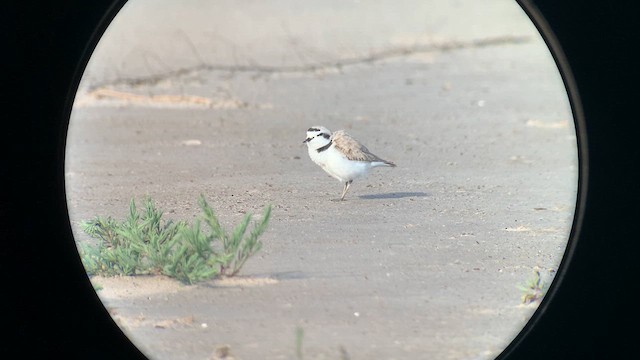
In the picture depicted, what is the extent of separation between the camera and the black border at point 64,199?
8.07 ft

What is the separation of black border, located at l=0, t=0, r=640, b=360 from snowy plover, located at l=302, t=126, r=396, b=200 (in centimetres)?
54

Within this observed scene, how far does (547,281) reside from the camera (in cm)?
255

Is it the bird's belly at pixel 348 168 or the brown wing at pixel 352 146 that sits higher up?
the brown wing at pixel 352 146

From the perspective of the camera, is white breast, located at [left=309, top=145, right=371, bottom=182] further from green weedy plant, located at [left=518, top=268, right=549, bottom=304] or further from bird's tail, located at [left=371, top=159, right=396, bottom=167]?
green weedy plant, located at [left=518, top=268, right=549, bottom=304]

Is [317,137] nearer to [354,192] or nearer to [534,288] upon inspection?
[354,192]

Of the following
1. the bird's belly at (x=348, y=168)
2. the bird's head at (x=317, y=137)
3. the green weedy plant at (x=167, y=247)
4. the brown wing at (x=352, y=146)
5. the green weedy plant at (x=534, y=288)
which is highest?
the bird's head at (x=317, y=137)

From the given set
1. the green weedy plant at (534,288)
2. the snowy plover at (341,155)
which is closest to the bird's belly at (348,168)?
the snowy plover at (341,155)

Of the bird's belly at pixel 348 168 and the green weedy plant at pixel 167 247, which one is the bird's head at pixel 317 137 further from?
the green weedy plant at pixel 167 247

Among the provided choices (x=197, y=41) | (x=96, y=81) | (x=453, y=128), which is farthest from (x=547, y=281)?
(x=96, y=81)

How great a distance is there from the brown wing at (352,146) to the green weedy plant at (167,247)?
0.29 metres

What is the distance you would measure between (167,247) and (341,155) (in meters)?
0.52

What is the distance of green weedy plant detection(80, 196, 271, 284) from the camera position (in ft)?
8.38

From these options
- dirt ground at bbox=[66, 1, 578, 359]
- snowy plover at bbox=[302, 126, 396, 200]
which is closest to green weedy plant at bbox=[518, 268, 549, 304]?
dirt ground at bbox=[66, 1, 578, 359]

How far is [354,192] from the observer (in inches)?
104
